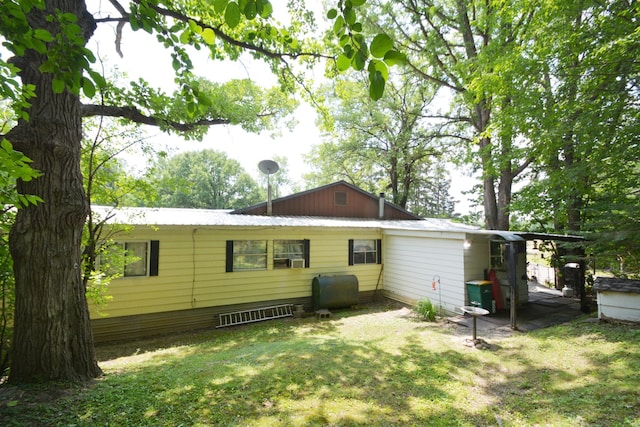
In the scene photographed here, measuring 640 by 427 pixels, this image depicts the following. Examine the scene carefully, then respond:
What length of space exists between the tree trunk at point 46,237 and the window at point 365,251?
26.9 ft

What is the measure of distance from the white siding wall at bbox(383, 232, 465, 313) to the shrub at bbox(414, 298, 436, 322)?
67 centimetres

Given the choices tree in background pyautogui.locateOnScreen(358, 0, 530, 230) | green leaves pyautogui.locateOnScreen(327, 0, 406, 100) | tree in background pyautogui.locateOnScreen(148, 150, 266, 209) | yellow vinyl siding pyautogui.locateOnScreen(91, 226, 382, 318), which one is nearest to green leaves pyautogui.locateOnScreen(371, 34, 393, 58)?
green leaves pyautogui.locateOnScreen(327, 0, 406, 100)

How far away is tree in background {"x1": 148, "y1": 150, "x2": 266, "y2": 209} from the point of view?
38.6m

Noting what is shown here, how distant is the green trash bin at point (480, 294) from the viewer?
7.76m

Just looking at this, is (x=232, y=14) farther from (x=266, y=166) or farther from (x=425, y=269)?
(x=266, y=166)

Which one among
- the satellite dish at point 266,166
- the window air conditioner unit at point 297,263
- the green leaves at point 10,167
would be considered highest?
the satellite dish at point 266,166

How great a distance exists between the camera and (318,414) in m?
3.23

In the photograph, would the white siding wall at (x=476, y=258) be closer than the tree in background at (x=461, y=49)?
Yes

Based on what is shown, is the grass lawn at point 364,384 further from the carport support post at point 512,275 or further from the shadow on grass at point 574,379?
the carport support post at point 512,275

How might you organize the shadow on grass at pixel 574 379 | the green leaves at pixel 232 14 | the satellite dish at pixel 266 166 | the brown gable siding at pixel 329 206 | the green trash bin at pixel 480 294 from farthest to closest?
the brown gable siding at pixel 329 206, the satellite dish at pixel 266 166, the green trash bin at pixel 480 294, the shadow on grass at pixel 574 379, the green leaves at pixel 232 14

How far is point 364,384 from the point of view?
13.4 ft

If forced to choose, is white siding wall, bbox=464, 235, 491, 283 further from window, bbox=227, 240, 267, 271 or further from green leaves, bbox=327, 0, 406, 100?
green leaves, bbox=327, 0, 406, 100

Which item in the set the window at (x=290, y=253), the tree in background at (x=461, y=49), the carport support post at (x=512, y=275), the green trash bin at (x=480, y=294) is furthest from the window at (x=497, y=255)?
the window at (x=290, y=253)

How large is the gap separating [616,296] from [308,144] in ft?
64.9
